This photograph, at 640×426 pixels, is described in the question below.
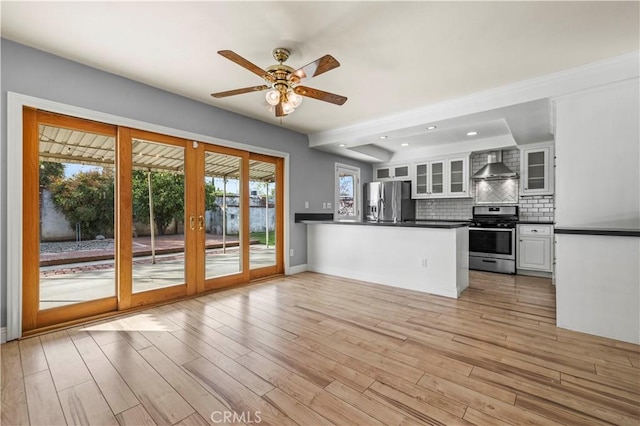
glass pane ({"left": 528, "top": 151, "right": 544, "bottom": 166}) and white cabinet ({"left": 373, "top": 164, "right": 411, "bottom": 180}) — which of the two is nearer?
glass pane ({"left": 528, "top": 151, "right": 544, "bottom": 166})

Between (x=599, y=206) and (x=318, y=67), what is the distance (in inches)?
116

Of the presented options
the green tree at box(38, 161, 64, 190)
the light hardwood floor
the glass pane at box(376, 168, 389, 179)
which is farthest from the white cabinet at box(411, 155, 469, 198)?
the green tree at box(38, 161, 64, 190)

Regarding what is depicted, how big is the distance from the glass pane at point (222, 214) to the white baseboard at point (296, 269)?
3.03 ft

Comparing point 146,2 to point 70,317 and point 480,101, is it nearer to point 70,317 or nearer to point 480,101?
point 70,317

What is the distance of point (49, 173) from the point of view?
2631 mm

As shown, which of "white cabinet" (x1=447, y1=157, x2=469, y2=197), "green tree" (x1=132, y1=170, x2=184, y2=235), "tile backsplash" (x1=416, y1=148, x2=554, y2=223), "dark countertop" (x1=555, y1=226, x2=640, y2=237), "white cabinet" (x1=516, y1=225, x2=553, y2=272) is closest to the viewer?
"dark countertop" (x1=555, y1=226, x2=640, y2=237)

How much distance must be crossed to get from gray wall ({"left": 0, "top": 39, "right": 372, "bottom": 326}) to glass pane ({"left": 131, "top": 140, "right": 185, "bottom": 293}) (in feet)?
1.31

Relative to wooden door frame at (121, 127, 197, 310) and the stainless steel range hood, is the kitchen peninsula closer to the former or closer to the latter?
the stainless steel range hood

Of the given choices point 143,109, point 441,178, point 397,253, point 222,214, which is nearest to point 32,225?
point 143,109

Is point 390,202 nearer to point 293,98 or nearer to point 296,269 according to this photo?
point 296,269

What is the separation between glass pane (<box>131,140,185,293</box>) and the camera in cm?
321

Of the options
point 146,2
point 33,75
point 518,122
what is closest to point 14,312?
point 33,75

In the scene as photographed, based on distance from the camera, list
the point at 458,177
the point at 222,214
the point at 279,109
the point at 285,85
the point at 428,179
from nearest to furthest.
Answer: the point at 285,85 < the point at 279,109 < the point at 222,214 < the point at 458,177 < the point at 428,179

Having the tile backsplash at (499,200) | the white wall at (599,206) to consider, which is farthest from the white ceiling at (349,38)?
the tile backsplash at (499,200)
